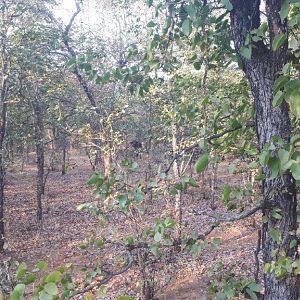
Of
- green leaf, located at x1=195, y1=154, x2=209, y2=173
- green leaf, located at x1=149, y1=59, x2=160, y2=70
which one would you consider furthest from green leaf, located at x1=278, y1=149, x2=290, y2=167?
green leaf, located at x1=149, y1=59, x2=160, y2=70

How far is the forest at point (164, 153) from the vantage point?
5.36 ft

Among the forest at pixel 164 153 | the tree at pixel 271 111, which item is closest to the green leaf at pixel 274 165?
the forest at pixel 164 153

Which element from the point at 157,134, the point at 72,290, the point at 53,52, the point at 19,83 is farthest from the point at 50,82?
the point at 72,290

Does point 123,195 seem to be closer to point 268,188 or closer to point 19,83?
point 268,188

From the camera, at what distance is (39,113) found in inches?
507

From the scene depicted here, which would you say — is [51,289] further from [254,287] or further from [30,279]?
[254,287]

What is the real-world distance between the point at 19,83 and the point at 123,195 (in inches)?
370

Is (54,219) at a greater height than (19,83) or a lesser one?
lesser

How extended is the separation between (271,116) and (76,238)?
987 cm

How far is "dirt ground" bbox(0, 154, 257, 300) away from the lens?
7.21 m

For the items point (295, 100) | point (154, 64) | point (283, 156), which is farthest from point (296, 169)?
point (154, 64)

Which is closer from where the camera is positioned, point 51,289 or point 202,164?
point 51,289

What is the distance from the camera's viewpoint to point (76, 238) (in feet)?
35.4

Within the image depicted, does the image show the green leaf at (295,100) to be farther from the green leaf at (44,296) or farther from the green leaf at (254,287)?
the green leaf at (254,287)
